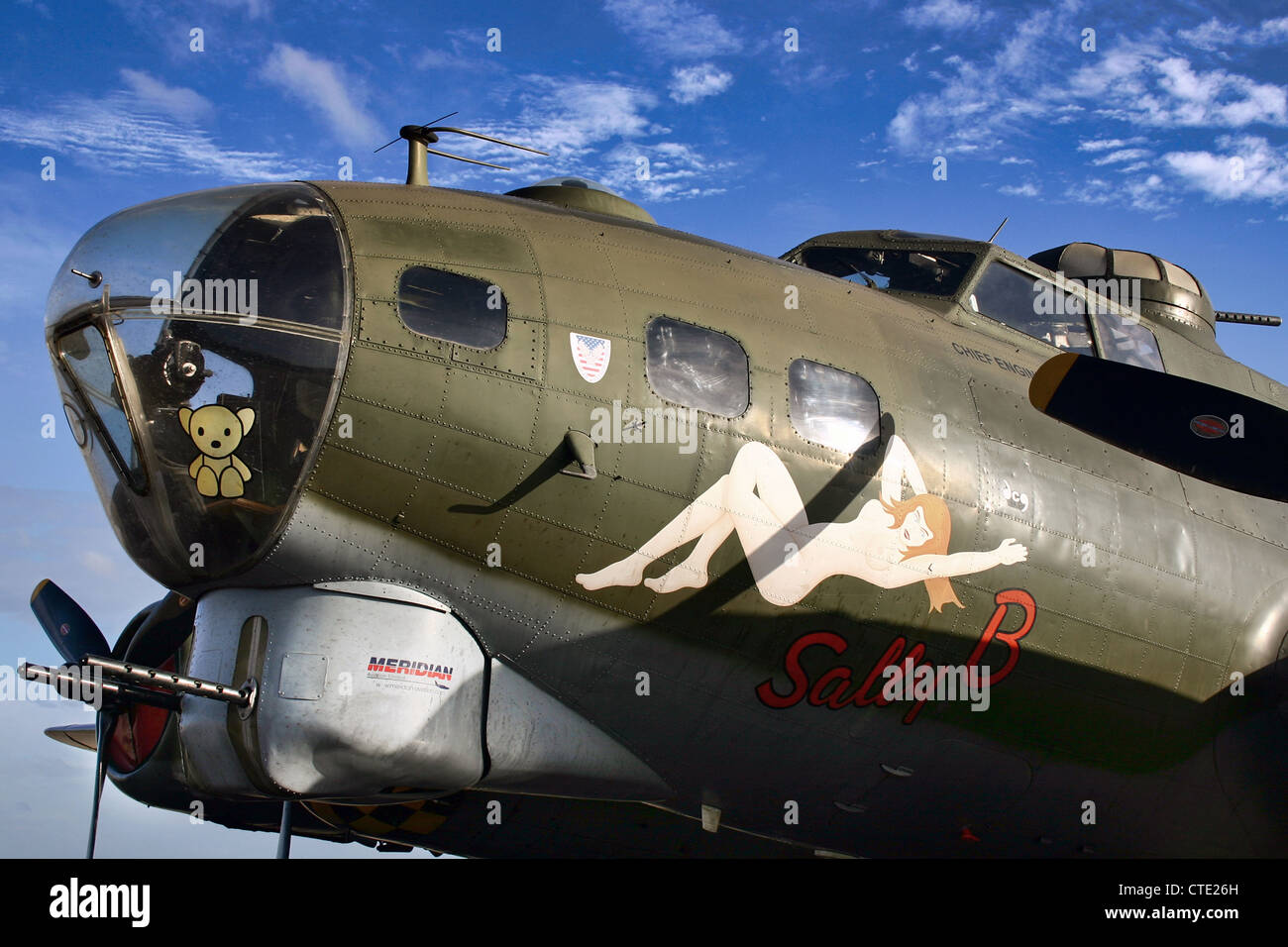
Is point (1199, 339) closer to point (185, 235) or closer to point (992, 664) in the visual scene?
point (992, 664)

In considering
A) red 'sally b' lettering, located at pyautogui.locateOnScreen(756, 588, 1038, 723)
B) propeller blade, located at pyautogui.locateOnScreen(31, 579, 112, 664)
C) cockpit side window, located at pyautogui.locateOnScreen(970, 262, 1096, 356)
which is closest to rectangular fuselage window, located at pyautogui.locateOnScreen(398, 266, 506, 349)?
red 'sally b' lettering, located at pyautogui.locateOnScreen(756, 588, 1038, 723)

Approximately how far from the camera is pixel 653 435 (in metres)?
7.85

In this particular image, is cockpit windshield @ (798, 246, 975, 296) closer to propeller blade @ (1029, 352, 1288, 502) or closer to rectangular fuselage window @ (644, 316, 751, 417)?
propeller blade @ (1029, 352, 1288, 502)

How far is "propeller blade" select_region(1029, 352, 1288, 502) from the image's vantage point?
8195 mm

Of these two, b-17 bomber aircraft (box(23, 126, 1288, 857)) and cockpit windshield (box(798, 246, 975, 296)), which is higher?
cockpit windshield (box(798, 246, 975, 296))

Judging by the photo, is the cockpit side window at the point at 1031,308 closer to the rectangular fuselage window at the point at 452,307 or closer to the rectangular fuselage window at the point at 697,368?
the rectangular fuselage window at the point at 697,368

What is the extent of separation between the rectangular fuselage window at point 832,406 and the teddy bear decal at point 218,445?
150 inches

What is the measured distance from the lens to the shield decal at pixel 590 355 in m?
7.76

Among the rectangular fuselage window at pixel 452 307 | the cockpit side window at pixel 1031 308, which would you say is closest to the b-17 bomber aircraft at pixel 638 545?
the rectangular fuselage window at pixel 452 307

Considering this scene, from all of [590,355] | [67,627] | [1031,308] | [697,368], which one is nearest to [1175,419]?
[1031,308]

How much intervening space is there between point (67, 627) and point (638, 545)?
6942 millimetres

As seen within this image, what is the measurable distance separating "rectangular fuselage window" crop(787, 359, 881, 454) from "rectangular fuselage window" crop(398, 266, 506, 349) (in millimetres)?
2282
